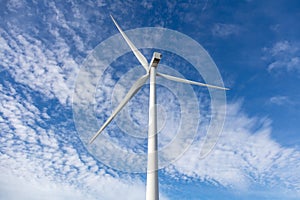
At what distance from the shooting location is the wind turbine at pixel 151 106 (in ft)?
64.1

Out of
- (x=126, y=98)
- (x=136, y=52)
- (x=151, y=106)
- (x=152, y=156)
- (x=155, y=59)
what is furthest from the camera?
(x=136, y=52)

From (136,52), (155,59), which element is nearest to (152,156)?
(155,59)

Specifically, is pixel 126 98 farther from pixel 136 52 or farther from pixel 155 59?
pixel 136 52

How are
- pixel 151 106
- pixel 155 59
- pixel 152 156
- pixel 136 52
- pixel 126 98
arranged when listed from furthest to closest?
pixel 136 52
pixel 155 59
pixel 126 98
pixel 151 106
pixel 152 156

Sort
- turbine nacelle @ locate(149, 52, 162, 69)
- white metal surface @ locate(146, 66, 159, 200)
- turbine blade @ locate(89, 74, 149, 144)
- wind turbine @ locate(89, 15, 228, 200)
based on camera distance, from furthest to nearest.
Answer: turbine nacelle @ locate(149, 52, 162, 69), turbine blade @ locate(89, 74, 149, 144), wind turbine @ locate(89, 15, 228, 200), white metal surface @ locate(146, 66, 159, 200)

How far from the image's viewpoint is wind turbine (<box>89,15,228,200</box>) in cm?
1953

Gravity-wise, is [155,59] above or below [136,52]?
below

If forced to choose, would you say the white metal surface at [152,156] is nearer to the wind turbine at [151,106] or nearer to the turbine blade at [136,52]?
the wind turbine at [151,106]

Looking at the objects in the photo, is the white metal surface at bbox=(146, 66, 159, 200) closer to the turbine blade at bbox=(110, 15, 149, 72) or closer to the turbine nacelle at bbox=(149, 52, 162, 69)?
the turbine nacelle at bbox=(149, 52, 162, 69)

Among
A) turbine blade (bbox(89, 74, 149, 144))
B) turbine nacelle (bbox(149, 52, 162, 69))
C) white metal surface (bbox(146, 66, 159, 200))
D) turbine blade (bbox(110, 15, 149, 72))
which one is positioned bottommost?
white metal surface (bbox(146, 66, 159, 200))

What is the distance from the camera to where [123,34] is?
31.4 m

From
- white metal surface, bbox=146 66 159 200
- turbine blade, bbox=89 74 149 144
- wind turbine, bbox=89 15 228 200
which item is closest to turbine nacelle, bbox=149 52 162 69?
wind turbine, bbox=89 15 228 200

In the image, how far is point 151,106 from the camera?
24250 millimetres

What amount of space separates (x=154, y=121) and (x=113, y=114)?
181 inches
